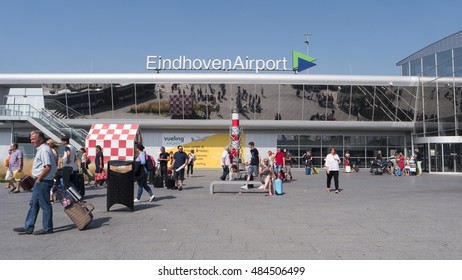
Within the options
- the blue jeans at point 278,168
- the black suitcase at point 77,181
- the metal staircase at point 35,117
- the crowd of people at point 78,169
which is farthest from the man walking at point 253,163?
the metal staircase at point 35,117

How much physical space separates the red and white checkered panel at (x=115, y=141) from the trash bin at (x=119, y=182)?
11122 mm

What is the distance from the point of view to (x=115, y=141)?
20328 millimetres

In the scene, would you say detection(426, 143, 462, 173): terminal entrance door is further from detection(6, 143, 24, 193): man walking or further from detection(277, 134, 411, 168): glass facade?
detection(6, 143, 24, 193): man walking

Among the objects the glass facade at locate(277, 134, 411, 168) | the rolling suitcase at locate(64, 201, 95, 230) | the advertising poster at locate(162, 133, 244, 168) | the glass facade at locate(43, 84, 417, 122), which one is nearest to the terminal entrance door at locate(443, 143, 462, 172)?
the glass facade at locate(43, 84, 417, 122)

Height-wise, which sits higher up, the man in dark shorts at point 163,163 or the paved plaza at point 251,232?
the man in dark shorts at point 163,163

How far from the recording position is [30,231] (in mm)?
6738

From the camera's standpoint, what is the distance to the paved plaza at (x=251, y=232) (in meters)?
5.47

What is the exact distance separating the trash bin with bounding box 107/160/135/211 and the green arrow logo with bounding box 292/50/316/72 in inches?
1100

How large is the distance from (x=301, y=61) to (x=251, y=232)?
30172mm

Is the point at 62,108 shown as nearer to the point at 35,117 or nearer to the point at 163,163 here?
the point at 35,117

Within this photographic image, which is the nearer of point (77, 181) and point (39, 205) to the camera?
point (39, 205)

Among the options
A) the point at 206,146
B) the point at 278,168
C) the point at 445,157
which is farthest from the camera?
the point at 206,146

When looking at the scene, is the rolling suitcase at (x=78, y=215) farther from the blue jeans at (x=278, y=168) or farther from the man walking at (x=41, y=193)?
the blue jeans at (x=278, y=168)

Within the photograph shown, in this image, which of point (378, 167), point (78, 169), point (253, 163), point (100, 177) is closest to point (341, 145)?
point (378, 167)
